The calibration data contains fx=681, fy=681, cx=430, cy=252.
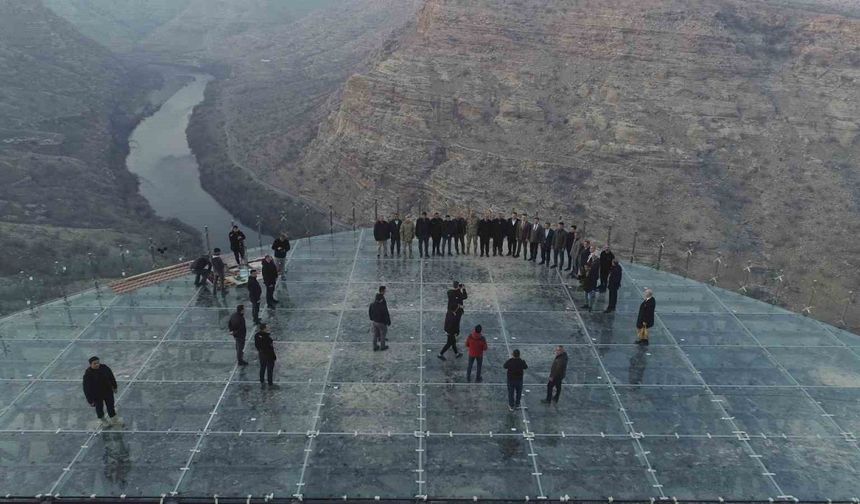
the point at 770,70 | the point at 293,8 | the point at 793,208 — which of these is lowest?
the point at 793,208

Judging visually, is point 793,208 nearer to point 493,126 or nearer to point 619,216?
point 619,216

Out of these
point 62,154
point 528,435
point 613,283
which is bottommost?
point 528,435

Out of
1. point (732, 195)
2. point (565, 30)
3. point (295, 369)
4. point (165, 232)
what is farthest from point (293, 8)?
point (295, 369)

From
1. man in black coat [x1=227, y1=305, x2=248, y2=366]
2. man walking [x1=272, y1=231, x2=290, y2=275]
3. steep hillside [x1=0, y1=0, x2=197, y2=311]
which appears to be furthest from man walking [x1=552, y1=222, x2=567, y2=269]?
steep hillside [x1=0, y1=0, x2=197, y2=311]

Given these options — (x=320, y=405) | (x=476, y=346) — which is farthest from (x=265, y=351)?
(x=476, y=346)

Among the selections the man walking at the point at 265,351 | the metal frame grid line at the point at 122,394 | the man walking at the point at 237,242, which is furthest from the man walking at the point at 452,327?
the man walking at the point at 237,242

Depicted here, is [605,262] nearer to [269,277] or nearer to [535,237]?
[535,237]

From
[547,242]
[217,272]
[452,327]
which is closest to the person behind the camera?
[452,327]
